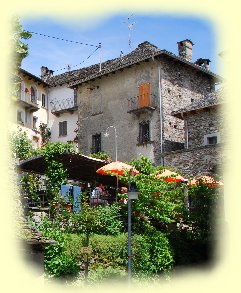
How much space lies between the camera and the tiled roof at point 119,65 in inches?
1153

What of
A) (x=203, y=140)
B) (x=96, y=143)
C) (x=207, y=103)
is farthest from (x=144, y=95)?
(x=203, y=140)

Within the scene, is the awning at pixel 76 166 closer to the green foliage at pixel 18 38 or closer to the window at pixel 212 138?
the window at pixel 212 138

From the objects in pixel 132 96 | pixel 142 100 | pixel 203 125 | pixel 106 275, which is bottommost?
pixel 106 275

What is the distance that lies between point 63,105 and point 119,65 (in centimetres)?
960

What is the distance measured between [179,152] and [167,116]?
466 centimetres

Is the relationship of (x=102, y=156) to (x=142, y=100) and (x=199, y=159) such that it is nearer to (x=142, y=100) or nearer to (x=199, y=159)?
(x=142, y=100)

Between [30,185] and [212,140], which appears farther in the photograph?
[212,140]

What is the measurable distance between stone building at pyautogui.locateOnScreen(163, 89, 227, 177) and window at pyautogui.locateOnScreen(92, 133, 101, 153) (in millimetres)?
6468

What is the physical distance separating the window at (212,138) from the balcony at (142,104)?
4303 mm

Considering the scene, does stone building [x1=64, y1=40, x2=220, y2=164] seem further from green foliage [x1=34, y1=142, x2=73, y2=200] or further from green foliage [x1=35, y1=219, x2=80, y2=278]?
green foliage [x1=35, y1=219, x2=80, y2=278]

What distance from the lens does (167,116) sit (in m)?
28.9

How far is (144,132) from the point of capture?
2938 centimetres

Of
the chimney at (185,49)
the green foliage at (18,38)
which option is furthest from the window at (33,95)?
the green foliage at (18,38)

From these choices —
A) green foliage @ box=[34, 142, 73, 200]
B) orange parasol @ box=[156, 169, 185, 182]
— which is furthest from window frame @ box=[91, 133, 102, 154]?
green foliage @ box=[34, 142, 73, 200]
